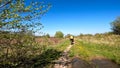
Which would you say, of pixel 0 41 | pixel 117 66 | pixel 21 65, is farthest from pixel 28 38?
pixel 117 66

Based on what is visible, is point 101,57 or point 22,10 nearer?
point 22,10

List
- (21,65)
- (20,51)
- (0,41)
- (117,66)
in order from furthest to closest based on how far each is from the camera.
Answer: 1. (117,66)
2. (21,65)
3. (20,51)
4. (0,41)

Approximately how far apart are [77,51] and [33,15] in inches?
525

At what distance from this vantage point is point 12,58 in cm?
1327

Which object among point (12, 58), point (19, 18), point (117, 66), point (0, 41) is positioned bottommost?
point (117, 66)

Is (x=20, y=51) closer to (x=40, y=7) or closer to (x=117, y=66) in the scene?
(x=40, y=7)

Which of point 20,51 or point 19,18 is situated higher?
point 19,18

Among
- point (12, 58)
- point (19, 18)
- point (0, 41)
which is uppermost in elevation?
point (19, 18)

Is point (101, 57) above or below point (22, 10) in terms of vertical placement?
below

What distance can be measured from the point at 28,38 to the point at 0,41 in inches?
65.5

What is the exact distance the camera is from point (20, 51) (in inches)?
508

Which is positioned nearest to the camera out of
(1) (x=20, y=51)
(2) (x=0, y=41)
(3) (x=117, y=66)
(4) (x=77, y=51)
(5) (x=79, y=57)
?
(2) (x=0, y=41)

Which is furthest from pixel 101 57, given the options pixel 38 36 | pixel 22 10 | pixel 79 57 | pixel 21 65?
pixel 22 10

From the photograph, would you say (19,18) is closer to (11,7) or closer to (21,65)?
(11,7)
